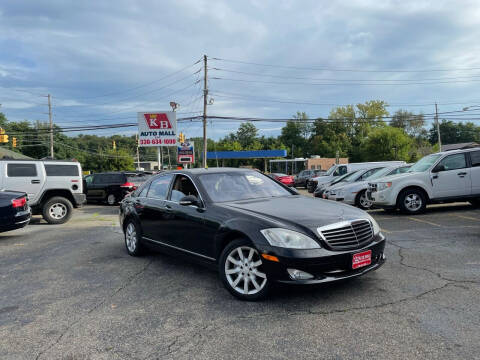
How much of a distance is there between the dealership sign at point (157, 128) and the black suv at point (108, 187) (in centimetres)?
1057

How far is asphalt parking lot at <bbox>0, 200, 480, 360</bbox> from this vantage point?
9.48 feet

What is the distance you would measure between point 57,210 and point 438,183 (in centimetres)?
1133

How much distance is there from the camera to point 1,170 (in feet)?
34.7

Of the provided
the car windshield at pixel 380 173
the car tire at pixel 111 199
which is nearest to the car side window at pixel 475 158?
the car windshield at pixel 380 173

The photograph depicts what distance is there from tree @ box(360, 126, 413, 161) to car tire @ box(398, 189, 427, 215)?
49215 mm

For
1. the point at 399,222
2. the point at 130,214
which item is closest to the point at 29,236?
the point at 130,214

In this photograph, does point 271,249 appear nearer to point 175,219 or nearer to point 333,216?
point 333,216

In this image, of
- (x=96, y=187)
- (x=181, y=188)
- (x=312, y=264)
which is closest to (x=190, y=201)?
(x=181, y=188)

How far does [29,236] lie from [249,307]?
726 cm

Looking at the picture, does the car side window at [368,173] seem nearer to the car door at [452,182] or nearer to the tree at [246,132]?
the car door at [452,182]

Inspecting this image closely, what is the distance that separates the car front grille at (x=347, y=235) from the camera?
3697 mm

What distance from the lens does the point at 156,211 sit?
5602mm

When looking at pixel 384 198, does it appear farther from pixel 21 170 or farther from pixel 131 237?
pixel 21 170

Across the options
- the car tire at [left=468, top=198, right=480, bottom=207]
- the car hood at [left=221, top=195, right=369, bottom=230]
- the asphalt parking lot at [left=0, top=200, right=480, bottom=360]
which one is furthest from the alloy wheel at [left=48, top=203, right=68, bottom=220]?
the car tire at [left=468, top=198, right=480, bottom=207]
